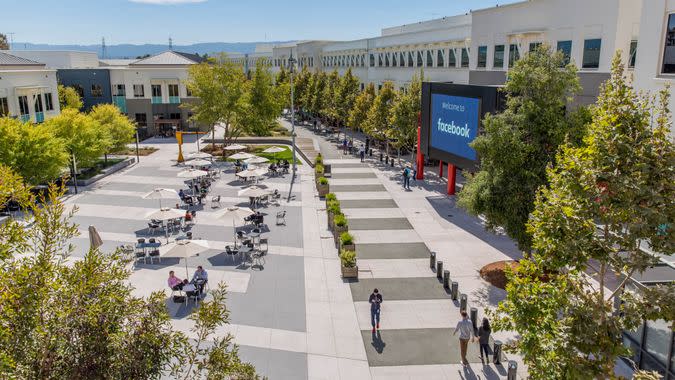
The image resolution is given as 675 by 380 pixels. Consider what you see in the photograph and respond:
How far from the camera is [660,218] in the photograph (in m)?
7.53

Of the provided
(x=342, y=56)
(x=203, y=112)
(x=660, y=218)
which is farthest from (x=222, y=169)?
(x=342, y=56)

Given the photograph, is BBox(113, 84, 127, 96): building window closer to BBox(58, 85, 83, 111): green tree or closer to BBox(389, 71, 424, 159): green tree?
BBox(58, 85, 83, 111): green tree

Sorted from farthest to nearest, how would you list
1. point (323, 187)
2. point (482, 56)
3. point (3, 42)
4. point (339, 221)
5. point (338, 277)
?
point (3, 42) → point (482, 56) → point (323, 187) → point (339, 221) → point (338, 277)

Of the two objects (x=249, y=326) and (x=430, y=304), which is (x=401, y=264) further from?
(x=249, y=326)

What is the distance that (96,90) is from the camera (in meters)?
64.6

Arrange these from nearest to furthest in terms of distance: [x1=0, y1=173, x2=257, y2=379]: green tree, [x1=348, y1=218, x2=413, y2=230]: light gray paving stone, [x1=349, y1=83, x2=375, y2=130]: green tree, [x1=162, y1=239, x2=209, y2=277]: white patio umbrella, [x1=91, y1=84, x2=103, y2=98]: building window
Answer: [x1=0, y1=173, x2=257, y2=379]: green tree, [x1=162, y1=239, x2=209, y2=277]: white patio umbrella, [x1=348, y1=218, x2=413, y2=230]: light gray paving stone, [x1=349, y1=83, x2=375, y2=130]: green tree, [x1=91, y1=84, x2=103, y2=98]: building window

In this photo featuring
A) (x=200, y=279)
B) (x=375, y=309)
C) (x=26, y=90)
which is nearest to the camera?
(x=375, y=309)

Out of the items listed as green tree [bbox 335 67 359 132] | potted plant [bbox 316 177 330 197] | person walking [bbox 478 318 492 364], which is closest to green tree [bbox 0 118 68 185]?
potted plant [bbox 316 177 330 197]

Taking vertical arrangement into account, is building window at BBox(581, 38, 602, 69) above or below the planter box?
above

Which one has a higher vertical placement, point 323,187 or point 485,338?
point 323,187

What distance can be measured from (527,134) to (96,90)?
2406 inches

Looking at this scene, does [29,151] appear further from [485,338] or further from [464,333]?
[485,338]

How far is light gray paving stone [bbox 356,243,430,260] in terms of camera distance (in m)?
22.4

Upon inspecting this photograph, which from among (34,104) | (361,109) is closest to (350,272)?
(361,109)
